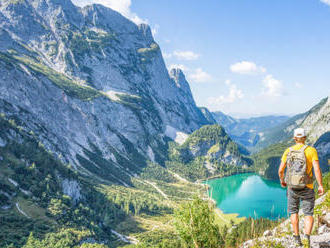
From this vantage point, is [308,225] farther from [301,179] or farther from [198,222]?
[198,222]

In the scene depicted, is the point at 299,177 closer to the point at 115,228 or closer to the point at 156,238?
the point at 156,238

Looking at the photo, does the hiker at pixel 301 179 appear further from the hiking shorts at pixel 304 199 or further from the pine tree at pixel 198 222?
the pine tree at pixel 198 222

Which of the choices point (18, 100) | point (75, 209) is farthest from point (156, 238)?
point (18, 100)

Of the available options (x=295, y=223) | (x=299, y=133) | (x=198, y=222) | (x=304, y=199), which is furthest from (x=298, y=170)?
(x=198, y=222)

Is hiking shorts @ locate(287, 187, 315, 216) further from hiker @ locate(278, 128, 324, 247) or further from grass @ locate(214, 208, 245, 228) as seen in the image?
grass @ locate(214, 208, 245, 228)

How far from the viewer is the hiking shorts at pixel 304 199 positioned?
445 inches

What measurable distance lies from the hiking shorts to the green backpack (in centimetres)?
40

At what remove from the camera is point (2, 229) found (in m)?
81.6

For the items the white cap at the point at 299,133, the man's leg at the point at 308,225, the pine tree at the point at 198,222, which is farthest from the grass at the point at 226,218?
the white cap at the point at 299,133

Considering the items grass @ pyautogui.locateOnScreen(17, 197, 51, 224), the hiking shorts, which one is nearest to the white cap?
the hiking shorts

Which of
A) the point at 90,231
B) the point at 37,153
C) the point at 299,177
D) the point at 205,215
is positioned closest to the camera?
the point at 299,177

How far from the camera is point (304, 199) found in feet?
37.4

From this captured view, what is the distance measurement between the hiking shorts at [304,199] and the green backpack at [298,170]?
0.40 meters

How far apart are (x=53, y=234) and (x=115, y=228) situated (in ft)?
157
